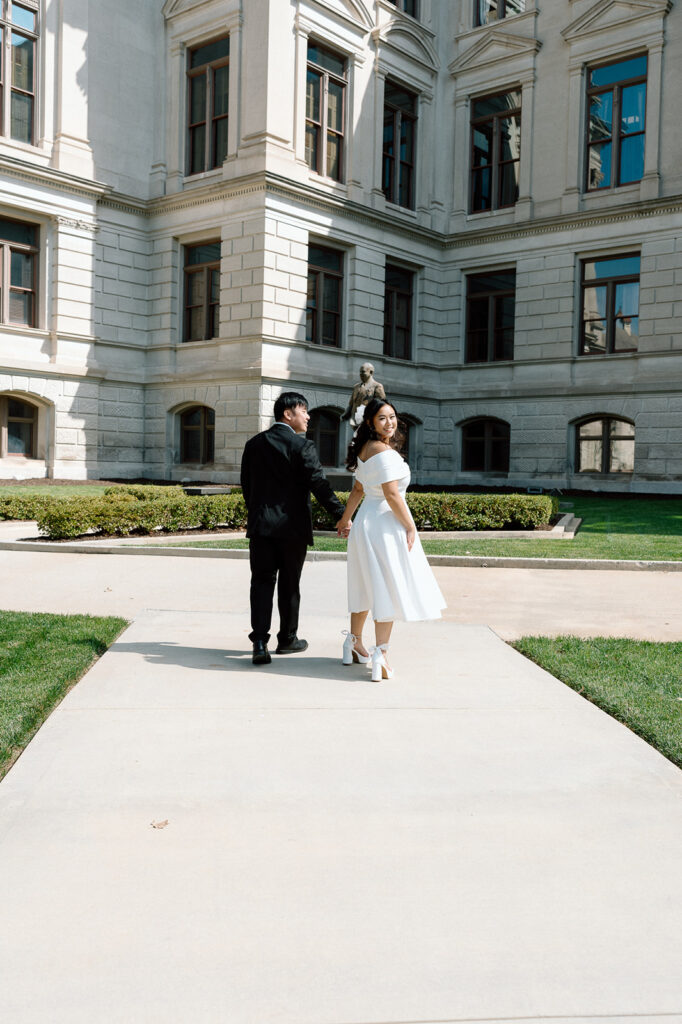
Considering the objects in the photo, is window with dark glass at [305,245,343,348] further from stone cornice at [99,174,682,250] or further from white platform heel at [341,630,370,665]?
white platform heel at [341,630,370,665]

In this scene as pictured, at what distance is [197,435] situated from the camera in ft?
89.8

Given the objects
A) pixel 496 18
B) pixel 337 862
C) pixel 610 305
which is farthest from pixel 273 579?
pixel 496 18

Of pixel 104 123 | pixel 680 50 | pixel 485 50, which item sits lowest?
pixel 104 123

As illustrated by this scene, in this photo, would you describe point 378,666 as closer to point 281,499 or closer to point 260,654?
point 260,654

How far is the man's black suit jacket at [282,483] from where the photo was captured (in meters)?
6.47

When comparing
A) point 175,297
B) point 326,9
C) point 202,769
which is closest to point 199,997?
point 202,769

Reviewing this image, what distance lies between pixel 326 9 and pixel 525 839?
91.5ft

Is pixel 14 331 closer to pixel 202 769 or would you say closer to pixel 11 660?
pixel 11 660

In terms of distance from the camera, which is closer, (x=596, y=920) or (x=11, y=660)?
(x=596, y=920)

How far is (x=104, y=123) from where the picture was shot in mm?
26547

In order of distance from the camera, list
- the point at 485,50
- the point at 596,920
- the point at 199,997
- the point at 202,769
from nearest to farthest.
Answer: the point at 199,997 < the point at 596,920 < the point at 202,769 < the point at 485,50

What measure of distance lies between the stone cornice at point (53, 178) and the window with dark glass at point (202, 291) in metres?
3.14

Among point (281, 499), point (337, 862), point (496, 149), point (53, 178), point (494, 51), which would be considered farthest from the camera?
point (496, 149)

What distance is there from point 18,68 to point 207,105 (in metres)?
5.33
